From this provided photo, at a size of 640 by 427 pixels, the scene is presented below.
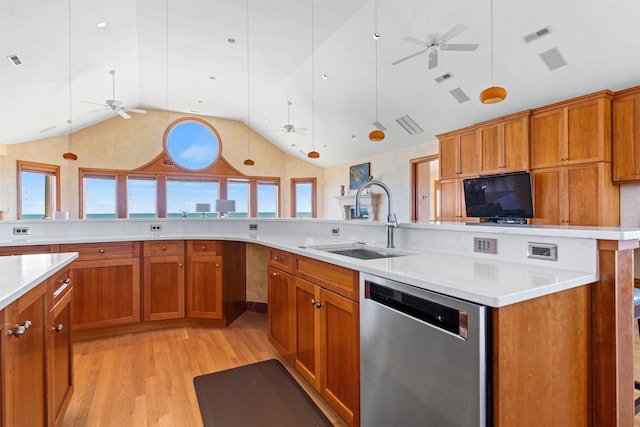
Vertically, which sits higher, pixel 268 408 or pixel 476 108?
pixel 476 108

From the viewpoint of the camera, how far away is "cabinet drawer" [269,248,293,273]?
2196 mm

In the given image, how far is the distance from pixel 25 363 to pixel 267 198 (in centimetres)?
878

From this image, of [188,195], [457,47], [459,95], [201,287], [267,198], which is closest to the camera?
[201,287]

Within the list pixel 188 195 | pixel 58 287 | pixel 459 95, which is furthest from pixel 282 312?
pixel 188 195

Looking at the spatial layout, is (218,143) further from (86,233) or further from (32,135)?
(86,233)

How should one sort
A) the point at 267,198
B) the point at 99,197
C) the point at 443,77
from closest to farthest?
1. the point at 443,77
2. the point at 99,197
3. the point at 267,198

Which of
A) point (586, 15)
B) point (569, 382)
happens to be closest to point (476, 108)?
point (586, 15)

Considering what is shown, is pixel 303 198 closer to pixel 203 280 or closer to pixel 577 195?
pixel 203 280

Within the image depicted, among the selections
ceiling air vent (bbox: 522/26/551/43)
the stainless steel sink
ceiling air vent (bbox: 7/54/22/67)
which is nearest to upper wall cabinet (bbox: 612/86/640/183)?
ceiling air vent (bbox: 522/26/551/43)

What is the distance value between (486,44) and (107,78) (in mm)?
6447

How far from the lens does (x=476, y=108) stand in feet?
15.4

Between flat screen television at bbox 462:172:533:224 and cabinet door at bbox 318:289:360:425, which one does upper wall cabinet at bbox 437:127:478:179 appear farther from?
cabinet door at bbox 318:289:360:425

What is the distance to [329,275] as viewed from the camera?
1.70 m

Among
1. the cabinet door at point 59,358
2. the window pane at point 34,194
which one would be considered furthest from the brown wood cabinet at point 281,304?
the window pane at point 34,194
